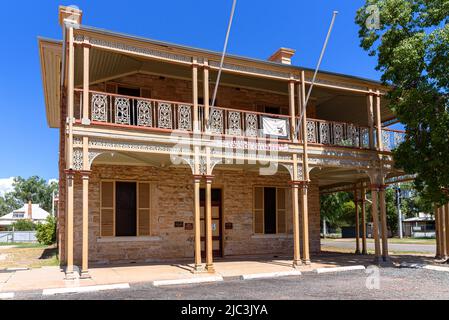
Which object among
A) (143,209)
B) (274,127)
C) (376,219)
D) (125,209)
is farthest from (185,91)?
(376,219)

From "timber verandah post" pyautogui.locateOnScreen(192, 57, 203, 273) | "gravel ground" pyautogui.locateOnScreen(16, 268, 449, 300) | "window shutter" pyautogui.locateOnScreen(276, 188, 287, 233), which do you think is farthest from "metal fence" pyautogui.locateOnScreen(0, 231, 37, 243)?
"gravel ground" pyautogui.locateOnScreen(16, 268, 449, 300)

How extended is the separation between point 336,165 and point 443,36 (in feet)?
16.2

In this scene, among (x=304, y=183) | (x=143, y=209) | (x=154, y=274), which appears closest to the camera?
(x=154, y=274)

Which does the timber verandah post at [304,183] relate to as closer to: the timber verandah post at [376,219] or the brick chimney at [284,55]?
the timber verandah post at [376,219]

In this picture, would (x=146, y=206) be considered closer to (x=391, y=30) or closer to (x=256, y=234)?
(x=256, y=234)

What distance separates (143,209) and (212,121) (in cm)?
417

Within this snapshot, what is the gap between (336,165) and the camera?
49.4 ft

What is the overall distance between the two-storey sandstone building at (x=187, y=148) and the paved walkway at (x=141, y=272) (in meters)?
0.55

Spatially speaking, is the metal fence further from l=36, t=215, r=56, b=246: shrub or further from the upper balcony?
the upper balcony

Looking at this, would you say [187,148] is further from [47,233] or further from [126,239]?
[47,233]

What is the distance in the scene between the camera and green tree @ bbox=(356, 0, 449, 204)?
1342 cm

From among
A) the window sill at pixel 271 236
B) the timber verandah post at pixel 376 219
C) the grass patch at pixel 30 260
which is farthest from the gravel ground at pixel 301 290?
the grass patch at pixel 30 260

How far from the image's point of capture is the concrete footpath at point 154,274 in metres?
10.4

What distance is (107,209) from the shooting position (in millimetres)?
14828
